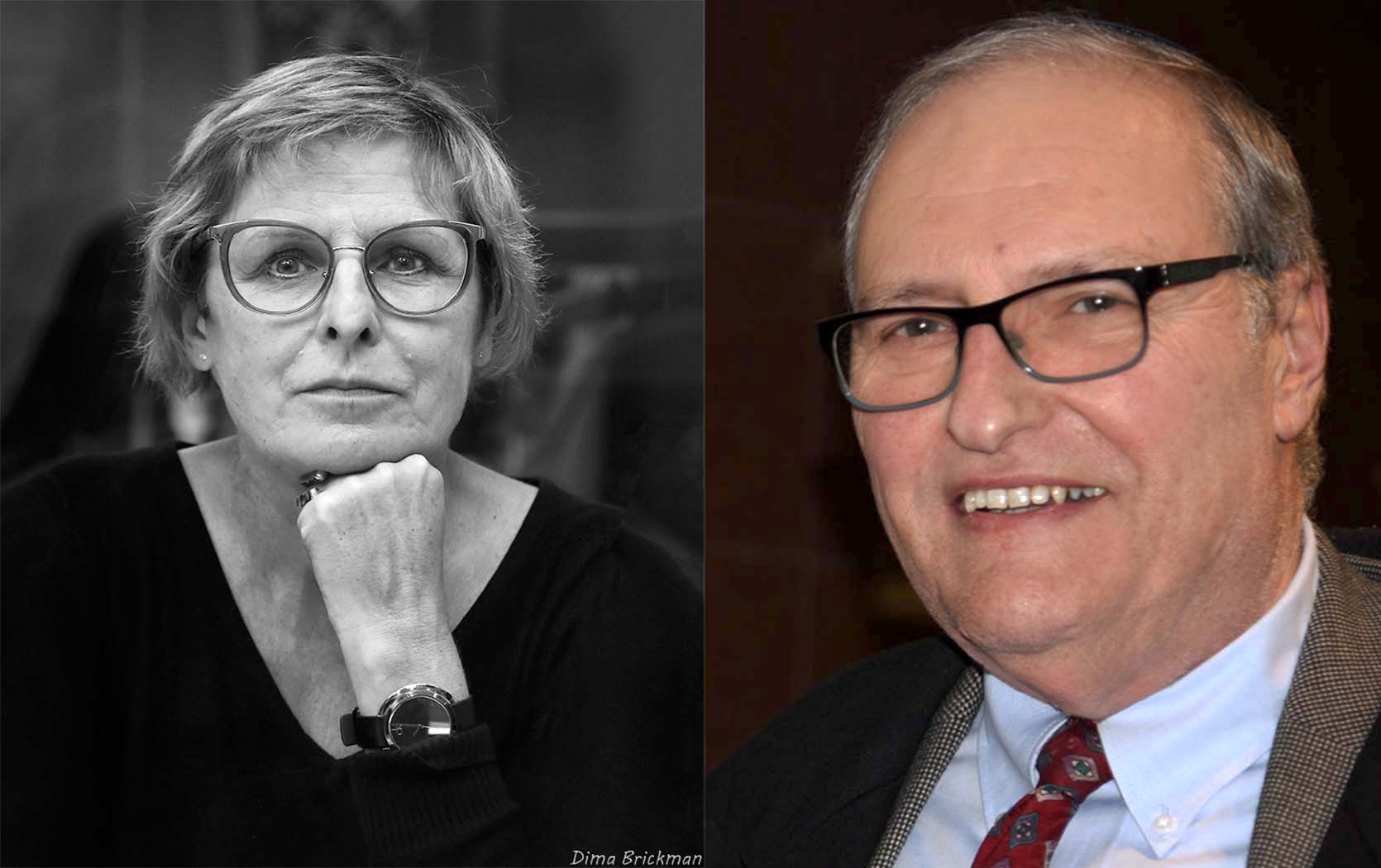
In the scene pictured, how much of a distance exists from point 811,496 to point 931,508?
0.69m

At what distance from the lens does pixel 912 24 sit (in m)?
2.56

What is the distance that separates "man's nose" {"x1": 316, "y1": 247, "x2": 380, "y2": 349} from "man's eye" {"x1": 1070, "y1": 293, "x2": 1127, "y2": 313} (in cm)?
89

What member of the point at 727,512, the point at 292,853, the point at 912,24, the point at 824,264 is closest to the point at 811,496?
the point at 727,512

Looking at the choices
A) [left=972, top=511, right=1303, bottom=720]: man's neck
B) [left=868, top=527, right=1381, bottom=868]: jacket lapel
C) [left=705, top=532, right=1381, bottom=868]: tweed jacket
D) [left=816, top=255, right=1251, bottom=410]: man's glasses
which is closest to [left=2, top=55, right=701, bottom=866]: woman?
[left=705, top=532, right=1381, bottom=868]: tweed jacket

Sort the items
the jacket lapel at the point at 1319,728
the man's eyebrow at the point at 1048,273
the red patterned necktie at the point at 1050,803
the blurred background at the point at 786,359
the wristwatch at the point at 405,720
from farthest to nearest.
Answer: the blurred background at the point at 786,359 < the wristwatch at the point at 405,720 < the red patterned necktie at the point at 1050,803 < the man's eyebrow at the point at 1048,273 < the jacket lapel at the point at 1319,728

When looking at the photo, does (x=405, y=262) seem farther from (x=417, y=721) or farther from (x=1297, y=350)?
(x=1297, y=350)

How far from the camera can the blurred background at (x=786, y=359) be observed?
2398 millimetres

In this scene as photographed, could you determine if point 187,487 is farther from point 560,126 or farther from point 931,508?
point 931,508

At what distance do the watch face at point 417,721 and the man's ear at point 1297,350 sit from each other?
1.11 metres

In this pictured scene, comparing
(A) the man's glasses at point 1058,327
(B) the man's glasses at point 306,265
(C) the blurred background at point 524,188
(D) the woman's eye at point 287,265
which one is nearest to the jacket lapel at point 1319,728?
(A) the man's glasses at point 1058,327

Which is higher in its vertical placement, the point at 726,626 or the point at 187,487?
the point at 187,487

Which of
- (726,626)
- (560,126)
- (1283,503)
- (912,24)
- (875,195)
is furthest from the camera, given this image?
(912,24)

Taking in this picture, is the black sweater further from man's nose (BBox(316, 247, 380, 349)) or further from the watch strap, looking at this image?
man's nose (BBox(316, 247, 380, 349))

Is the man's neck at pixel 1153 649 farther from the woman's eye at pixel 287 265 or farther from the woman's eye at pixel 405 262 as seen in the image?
the woman's eye at pixel 287 265
